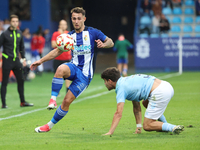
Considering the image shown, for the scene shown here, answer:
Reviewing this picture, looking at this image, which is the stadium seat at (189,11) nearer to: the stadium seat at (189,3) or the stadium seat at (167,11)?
the stadium seat at (189,3)

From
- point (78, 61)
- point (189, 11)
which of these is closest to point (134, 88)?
point (78, 61)

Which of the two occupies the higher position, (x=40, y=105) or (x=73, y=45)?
(x=73, y=45)

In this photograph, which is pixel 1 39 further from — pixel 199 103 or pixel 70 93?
pixel 199 103

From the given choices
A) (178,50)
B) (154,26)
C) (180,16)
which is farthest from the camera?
(180,16)

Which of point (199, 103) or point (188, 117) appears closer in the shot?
point (188, 117)

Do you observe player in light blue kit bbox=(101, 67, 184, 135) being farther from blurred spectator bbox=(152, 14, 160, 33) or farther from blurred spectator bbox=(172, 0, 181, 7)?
blurred spectator bbox=(172, 0, 181, 7)

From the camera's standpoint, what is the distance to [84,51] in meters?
6.49

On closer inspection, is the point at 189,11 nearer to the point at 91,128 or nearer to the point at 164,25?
the point at 164,25

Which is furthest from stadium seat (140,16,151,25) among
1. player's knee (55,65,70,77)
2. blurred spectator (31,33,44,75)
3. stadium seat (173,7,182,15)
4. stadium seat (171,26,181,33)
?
player's knee (55,65,70,77)

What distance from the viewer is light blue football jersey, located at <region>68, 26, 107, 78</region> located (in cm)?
645

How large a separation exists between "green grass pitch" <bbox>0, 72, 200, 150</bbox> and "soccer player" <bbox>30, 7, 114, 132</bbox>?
17.7 inches

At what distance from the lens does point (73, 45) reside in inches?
256

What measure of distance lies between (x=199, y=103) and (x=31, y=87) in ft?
26.5

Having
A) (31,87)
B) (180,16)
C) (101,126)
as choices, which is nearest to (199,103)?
(101,126)
